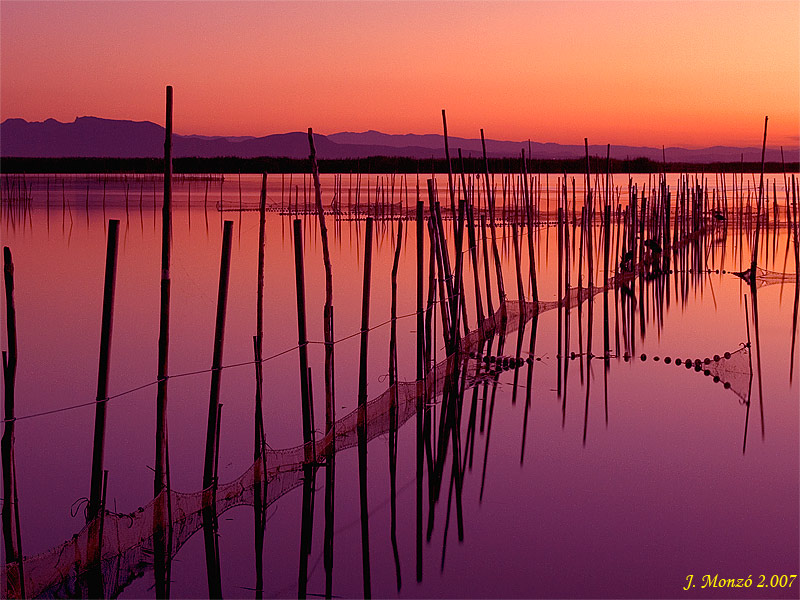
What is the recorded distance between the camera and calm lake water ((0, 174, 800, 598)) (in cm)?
437

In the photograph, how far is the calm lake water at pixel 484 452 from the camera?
4.37 m

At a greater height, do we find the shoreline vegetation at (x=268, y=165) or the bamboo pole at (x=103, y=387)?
the shoreline vegetation at (x=268, y=165)

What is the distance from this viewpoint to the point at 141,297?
1188cm

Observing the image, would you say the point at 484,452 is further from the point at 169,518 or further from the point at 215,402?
the point at 169,518

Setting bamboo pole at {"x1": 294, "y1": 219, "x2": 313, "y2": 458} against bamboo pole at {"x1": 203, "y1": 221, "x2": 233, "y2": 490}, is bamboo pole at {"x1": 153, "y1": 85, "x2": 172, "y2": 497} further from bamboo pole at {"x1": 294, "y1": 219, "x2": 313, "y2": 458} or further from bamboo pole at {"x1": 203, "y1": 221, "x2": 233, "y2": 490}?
bamboo pole at {"x1": 294, "y1": 219, "x2": 313, "y2": 458}

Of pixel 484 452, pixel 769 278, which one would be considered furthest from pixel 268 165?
pixel 484 452

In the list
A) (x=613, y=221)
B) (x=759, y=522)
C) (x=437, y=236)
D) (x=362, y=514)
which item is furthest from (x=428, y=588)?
(x=613, y=221)

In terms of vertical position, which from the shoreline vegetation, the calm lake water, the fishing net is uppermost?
the shoreline vegetation

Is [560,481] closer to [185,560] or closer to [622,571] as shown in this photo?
[622,571]

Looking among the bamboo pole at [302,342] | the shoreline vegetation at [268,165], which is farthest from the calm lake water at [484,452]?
the shoreline vegetation at [268,165]

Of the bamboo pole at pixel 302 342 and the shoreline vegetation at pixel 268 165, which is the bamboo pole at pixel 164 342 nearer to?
the bamboo pole at pixel 302 342

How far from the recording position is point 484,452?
600cm

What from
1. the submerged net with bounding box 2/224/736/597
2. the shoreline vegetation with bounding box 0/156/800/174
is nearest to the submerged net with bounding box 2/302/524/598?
the submerged net with bounding box 2/224/736/597

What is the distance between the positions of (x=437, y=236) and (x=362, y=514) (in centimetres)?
273
